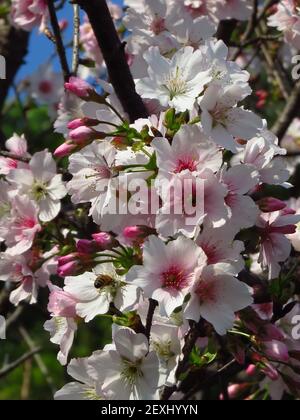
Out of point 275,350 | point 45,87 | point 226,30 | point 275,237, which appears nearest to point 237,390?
point 275,350

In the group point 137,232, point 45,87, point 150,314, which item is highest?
point 137,232

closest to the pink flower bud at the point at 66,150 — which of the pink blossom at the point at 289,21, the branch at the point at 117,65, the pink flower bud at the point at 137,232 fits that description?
the branch at the point at 117,65

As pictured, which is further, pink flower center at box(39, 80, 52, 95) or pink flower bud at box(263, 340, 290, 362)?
pink flower center at box(39, 80, 52, 95)

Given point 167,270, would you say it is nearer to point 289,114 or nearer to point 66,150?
point 66,150

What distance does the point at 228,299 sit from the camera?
157 cm

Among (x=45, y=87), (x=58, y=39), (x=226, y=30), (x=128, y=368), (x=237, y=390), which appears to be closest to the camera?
(x=128, y=368)

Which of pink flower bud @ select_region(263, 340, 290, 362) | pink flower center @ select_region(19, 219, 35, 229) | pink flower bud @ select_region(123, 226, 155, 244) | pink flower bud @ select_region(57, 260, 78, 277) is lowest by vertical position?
pink flower bud @ select_region(263, 340, 290, 362)

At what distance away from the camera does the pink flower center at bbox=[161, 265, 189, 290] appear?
1.55 m

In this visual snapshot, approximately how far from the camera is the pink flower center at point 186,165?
1568mm

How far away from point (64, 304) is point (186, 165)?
0.48 metres

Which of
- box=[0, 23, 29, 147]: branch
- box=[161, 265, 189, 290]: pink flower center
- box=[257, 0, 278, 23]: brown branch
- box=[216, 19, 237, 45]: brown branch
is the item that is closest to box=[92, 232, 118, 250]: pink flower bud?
box=[161, 265, 189, 290]: pink flower center

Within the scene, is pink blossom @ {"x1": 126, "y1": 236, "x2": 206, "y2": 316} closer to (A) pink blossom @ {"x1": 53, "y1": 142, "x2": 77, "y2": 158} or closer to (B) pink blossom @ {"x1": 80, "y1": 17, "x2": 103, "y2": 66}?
(A) pink blossom @ {"x1": 53, "y1": 142, "x2": 77, "y2": 158}

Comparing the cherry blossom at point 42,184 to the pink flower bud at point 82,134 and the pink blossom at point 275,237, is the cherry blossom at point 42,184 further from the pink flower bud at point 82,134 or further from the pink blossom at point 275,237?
the pink blossom at point 275,237

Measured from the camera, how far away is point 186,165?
160 centimetres
